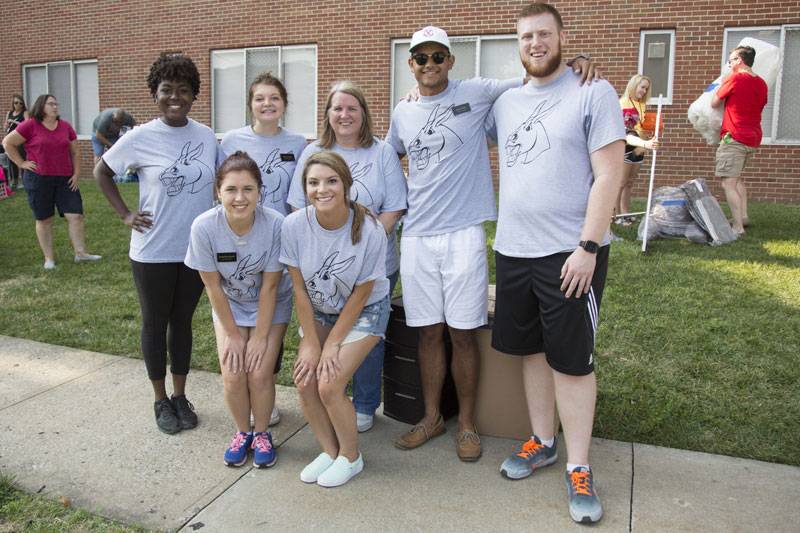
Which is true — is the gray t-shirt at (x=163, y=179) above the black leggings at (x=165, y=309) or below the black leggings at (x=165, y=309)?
above

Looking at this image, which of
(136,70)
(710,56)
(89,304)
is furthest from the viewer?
(136,70)

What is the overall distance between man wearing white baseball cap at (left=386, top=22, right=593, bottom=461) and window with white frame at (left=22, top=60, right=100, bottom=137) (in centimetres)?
1419

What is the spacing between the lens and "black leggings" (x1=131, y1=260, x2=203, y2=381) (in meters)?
3.66

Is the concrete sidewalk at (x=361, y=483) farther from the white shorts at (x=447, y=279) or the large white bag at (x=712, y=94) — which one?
the large white bag at (x=712, y=94)

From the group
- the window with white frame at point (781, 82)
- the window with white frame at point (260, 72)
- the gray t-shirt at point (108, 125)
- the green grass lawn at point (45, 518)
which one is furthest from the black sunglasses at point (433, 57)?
the window with white frame at point (260, 72)

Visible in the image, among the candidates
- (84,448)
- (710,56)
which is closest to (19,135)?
(84,448)

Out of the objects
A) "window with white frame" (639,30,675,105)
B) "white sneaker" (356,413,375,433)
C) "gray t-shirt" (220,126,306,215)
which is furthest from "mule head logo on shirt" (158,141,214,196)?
"window with white frame" (639,30,675,105)

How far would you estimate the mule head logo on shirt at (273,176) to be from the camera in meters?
3.76

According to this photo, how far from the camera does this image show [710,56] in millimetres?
10500

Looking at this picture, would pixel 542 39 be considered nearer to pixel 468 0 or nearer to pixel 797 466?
pixel 797 466

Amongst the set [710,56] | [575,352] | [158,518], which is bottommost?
[158,518]

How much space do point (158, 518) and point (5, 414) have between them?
1.63m

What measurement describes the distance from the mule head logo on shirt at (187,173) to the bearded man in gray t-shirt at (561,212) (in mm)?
1598

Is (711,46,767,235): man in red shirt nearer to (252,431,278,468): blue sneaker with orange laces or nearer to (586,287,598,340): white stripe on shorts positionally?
(586,287,598,340): white stripe on shorts
